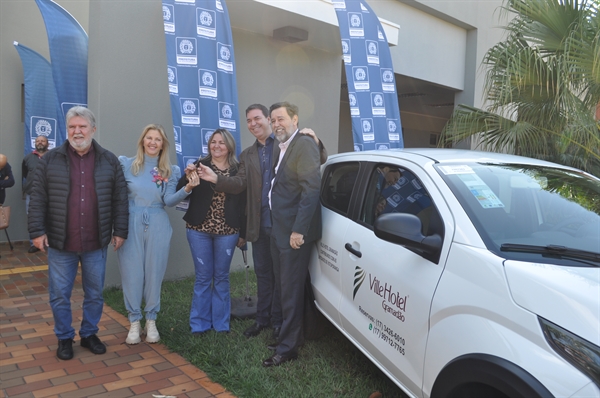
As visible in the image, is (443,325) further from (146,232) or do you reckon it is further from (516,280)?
(146,232)

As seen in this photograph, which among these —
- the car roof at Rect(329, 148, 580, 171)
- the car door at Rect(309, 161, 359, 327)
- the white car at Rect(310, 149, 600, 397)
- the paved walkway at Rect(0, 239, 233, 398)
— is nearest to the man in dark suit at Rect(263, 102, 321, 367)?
the car door at Rect(309, 161, 359, 327)

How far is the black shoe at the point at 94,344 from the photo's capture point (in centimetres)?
420

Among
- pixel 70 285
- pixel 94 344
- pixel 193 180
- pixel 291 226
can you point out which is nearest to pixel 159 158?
pixel 193 180

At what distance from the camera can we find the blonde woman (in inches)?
170

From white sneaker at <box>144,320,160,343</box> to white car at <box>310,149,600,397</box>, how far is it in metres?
1.75

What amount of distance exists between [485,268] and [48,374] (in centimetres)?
339

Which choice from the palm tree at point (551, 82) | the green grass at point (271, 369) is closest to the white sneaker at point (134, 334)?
the green grass at point (271, 369)

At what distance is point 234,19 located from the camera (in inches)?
270

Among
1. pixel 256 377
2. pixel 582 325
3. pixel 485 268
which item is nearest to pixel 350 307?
pixel 256 377

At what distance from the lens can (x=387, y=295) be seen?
2.93m

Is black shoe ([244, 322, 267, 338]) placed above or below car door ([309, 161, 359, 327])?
below

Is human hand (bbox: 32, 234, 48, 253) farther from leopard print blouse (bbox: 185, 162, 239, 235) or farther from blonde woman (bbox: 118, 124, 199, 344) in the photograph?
leopard print blouse (bbox: 185, 162, 239, 235)

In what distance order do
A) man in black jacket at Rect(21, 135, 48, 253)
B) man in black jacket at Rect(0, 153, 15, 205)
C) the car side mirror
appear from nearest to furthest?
the car side mirror → man in black jacket at Rect(0, 153, 15, 205) → man in black jacket at Rect(21, 135, 48, 253)

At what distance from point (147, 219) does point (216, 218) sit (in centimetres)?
61
